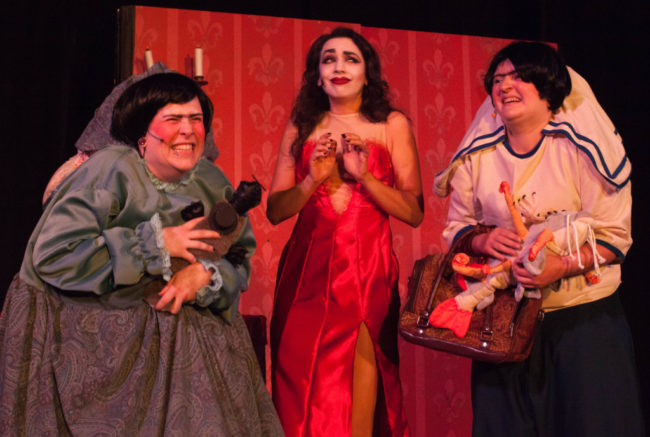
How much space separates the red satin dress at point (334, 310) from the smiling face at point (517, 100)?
548mm

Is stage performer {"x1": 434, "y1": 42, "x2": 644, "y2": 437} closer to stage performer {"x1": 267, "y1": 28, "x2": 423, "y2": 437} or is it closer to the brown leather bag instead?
the brown leather bag

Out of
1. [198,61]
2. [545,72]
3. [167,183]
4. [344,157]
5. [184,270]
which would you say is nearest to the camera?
[184,270]

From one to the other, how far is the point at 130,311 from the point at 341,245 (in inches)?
38.4

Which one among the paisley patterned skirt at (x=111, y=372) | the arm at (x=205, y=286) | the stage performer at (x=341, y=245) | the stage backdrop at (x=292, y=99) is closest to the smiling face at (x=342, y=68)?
the stage performer at (x=341, y=245)

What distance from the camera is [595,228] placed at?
259 centimetres

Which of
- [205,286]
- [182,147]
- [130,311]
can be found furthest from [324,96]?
[130,311]

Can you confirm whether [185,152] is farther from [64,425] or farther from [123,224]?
[64,425]

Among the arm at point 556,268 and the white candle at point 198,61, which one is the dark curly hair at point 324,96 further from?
the arm at point 556,268

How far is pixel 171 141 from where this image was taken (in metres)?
2.38

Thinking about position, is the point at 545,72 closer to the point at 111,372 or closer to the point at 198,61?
the point at 198,61

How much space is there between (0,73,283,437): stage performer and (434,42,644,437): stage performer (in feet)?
2.70

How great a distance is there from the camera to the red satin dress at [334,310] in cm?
291

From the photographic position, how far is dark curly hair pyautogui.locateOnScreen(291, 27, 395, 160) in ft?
10.2

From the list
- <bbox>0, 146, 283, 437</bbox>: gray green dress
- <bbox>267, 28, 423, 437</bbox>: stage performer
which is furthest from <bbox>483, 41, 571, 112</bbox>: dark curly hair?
<bbox>0, 146, 283, 437</bbox>: gray green dress
